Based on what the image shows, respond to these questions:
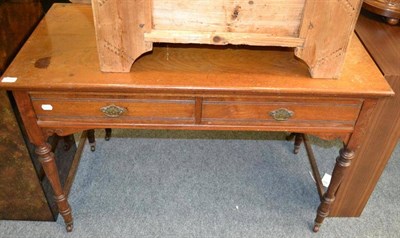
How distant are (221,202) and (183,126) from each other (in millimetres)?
679

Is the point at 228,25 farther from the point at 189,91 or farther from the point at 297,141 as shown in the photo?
the point at 297,141

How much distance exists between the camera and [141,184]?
1.93m

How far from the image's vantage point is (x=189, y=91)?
121cm

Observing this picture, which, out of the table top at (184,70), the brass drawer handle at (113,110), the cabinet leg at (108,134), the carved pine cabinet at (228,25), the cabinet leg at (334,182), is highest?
the carved pine cabinet at (228,25)

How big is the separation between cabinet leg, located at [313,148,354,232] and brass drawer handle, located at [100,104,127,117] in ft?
2.76

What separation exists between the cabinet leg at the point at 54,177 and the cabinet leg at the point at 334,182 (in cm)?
111

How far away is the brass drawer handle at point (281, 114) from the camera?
1.28 meters

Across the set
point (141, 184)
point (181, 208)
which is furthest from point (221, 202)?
point (141, 184)

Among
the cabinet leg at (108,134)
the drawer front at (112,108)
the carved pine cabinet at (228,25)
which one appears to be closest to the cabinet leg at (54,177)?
the drawer front at (112,108)

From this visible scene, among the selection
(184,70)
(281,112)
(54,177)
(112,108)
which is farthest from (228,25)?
(54,177)

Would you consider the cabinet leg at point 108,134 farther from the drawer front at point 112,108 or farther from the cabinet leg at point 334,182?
the cabinet leg at point 334,182

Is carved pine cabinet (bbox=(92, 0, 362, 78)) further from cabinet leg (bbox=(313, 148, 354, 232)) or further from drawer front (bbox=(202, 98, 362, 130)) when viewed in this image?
cabinet leg (bbox=(313, 148, 354, 232))

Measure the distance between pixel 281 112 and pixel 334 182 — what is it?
461 mm

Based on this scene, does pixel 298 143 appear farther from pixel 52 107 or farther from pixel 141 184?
pixel 52 107
